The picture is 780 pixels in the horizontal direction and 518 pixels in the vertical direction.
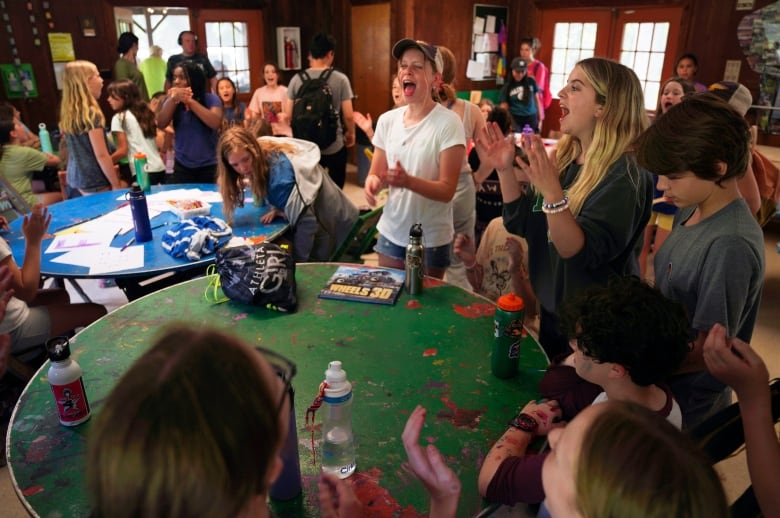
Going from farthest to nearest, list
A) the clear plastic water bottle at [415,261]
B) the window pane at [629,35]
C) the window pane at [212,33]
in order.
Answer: the window pane at [212,33], the window pane at [629,35], the clear plastic water bottle at [415,261]

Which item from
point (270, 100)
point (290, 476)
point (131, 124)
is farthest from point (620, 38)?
point (290, 476)

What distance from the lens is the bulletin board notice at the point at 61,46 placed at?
6559 mm

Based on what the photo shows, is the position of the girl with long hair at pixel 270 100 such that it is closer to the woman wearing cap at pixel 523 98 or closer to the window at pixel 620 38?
the woman wearing cap at pixel 523 98

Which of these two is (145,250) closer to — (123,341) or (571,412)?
(123,341)

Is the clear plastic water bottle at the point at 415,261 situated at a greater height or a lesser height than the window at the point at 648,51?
lesser

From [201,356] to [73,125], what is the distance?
3.71 m

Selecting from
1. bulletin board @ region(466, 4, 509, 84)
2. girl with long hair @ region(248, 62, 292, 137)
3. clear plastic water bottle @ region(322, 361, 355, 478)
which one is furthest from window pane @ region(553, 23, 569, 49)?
clear plastic water bottle @ region(322, 361, 355, 478)

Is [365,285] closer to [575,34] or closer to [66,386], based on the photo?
[66,386]

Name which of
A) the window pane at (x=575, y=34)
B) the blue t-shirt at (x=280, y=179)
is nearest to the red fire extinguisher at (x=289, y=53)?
the window pane at (x=575, y=34)

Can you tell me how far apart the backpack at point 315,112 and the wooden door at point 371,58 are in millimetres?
2666

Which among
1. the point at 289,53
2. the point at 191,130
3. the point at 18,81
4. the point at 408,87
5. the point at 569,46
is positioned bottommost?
the point at 191,130

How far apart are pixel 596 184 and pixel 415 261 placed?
676 millimetres

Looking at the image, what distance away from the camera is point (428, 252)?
2.61 m

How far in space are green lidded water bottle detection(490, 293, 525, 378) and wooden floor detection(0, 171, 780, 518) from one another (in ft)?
3.53
